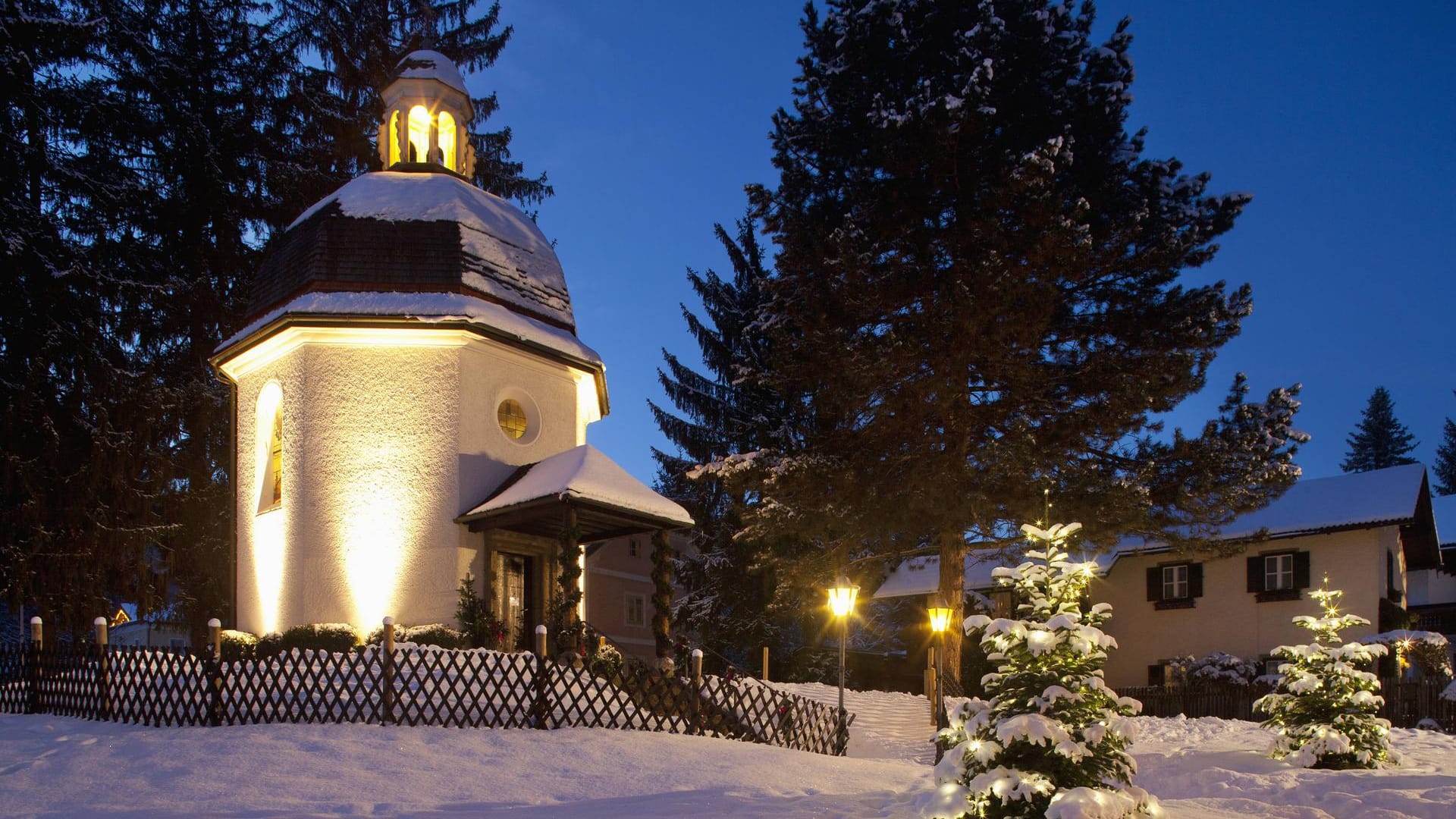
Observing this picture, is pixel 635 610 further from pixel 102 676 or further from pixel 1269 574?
pixel 102 676

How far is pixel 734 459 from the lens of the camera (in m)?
24.1

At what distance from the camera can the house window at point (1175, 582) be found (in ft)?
94.9

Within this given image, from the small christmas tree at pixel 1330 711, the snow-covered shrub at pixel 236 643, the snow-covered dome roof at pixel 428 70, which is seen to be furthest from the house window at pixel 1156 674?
the snow-covered dome roof at pixel 428 70

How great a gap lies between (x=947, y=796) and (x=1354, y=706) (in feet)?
27.2

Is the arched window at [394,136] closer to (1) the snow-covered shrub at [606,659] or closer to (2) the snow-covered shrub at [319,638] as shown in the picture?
(2) the snow-covered shrub at [319,638]

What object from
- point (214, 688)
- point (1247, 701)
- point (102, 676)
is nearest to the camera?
point (214, 688)

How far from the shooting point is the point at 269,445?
19938mm

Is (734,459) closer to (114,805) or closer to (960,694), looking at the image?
(960,694)

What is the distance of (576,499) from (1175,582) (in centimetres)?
1903

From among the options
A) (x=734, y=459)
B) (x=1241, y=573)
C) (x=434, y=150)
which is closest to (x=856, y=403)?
(x=734, y=459)

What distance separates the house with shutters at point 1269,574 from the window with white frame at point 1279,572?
0.08ft

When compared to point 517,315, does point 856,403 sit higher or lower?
lower

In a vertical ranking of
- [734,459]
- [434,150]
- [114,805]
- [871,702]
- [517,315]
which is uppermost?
[434,150]

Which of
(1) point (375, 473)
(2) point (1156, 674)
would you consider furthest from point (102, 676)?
(2) point (1156, 674)
